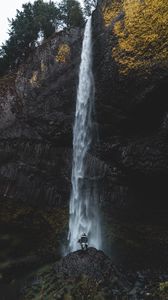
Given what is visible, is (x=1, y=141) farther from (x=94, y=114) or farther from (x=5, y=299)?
(x=5, y=299)

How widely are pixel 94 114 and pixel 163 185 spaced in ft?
17.9

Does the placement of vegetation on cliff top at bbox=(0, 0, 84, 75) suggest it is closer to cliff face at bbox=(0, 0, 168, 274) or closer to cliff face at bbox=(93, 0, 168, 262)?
cliff face at bbox=(0, 0, 168, 274)

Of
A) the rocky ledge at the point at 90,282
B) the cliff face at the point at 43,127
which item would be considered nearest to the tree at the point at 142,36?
the cliff face at the point at 43,127

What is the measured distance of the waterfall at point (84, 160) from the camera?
19.8 meters

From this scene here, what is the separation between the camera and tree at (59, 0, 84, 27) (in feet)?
99.2

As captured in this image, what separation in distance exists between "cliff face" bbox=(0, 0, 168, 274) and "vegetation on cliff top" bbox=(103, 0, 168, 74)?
0.05m

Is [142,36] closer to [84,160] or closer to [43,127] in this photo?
[84,160]

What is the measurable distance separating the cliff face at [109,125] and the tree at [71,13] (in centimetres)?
736

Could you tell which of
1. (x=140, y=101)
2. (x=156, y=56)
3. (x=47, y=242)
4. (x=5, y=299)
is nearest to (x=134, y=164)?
(x=140, y=101)

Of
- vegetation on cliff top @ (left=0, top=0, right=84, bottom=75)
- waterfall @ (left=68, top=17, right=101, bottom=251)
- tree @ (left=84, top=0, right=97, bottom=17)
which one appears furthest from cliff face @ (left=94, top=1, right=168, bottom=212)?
tree @ (left=84, top=0, right=97, bottom=17)

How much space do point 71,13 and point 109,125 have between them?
15.6 metres

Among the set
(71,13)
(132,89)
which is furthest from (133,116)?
(71,13)

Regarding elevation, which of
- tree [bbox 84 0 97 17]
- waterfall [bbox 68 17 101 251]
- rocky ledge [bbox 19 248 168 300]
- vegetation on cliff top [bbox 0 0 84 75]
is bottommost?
rocky ledge [bbox 19 248 168 300]

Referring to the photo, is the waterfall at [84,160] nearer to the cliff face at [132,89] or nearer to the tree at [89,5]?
the cliff face at [132,89]
